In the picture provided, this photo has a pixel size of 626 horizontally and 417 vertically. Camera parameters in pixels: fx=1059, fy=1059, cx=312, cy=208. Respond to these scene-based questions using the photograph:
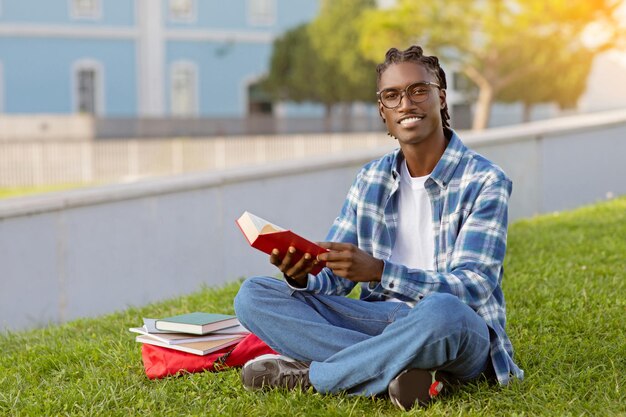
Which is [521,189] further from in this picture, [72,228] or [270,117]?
[270,117]

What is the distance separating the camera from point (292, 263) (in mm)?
3686

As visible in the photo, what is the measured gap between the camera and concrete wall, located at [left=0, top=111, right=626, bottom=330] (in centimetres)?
795

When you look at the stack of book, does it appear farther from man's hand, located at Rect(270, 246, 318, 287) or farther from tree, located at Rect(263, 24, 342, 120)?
tree, located at Rect(263, 24, 342, 120)

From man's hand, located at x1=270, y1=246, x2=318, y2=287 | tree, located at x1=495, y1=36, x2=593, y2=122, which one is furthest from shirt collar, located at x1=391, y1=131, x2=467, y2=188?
tree, located at x1=495, y1=36, x2=593, y2=122

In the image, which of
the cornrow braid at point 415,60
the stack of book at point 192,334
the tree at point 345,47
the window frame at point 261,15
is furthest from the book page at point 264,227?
the window frame at point 261,15

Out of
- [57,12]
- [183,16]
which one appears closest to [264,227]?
[57,12]

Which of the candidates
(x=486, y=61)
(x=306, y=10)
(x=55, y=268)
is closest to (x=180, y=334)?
(x=55, y=268)

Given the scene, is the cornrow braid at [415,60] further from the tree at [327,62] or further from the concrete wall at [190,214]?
the tree at [327,62]

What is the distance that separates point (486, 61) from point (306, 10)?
12188 mm

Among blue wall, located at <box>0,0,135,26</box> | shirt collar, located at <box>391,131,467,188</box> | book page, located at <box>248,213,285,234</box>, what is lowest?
book page, located at <box>248,213,285,234</box>

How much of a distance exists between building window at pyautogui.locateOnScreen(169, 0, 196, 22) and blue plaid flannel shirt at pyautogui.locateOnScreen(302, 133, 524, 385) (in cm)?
3186

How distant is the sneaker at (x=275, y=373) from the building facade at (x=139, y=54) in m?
29.8

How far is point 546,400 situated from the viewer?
3.73 meters

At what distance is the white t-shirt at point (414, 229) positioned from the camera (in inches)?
152
